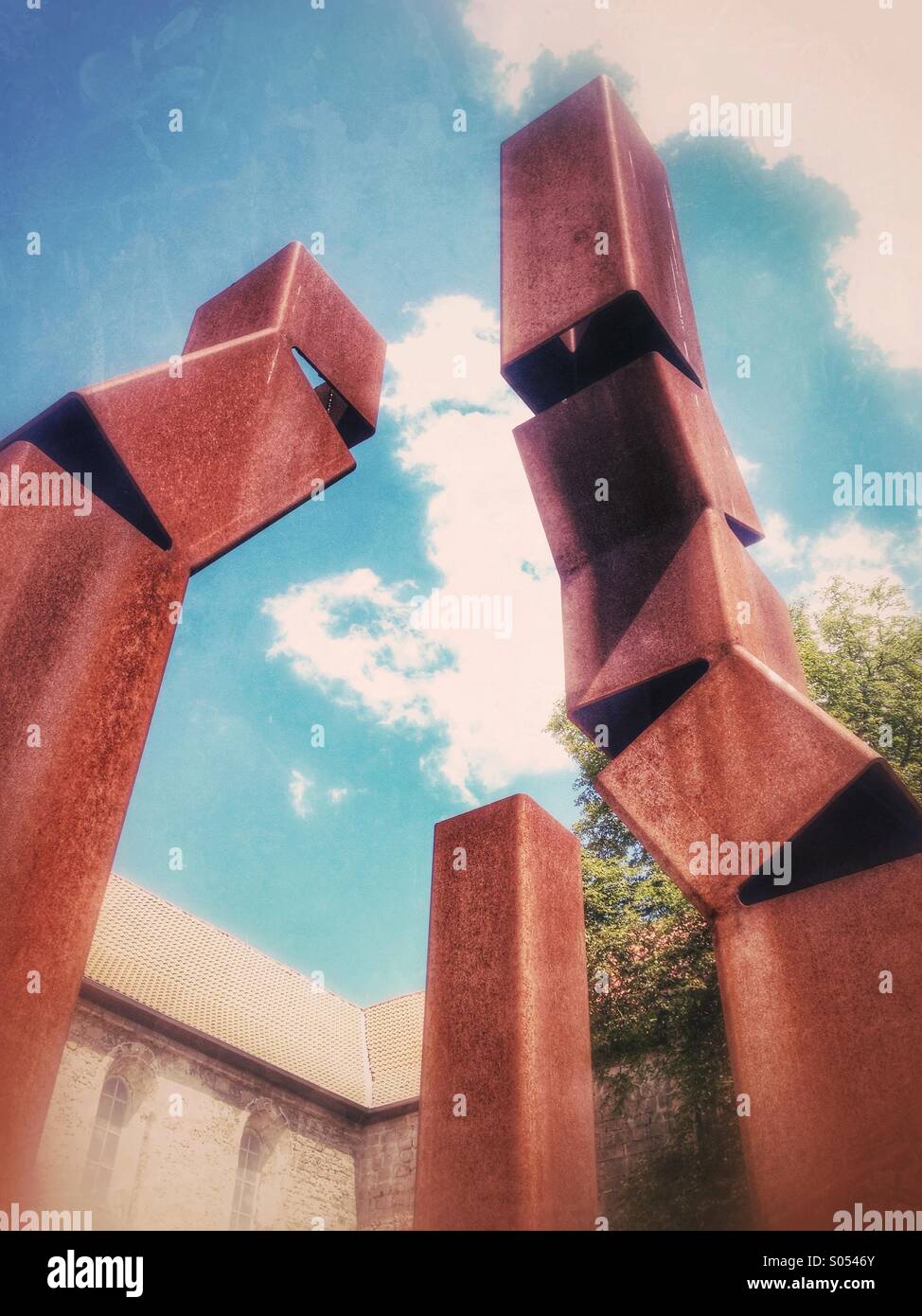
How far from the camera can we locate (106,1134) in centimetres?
1382

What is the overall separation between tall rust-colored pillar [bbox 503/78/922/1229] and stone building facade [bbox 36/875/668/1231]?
460 inches

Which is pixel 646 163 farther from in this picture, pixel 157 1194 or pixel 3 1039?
pixel 157 1194

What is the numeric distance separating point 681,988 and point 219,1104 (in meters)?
9.25

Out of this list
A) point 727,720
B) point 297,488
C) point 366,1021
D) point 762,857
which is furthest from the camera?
point 366,1021

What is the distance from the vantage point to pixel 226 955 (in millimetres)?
19484

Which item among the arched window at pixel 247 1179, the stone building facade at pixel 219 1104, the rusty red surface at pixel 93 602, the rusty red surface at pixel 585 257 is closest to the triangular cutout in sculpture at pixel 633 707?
the rusty red surface at pixel 93 602

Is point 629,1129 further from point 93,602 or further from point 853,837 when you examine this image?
point 93,602

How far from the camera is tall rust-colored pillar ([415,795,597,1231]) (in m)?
1.94

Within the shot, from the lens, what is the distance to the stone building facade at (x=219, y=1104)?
13.4 m

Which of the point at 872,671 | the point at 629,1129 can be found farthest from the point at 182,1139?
the point at 872,671

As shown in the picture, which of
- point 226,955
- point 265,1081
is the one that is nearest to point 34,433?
point 265,1081

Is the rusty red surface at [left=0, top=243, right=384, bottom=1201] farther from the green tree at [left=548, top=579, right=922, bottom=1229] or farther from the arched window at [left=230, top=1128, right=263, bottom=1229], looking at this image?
the arched window at [left=230, top=1128, right=263, bottom=1229]

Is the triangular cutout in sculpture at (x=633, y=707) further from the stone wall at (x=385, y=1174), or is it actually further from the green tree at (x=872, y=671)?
the stone wall at (x=385, y=1174)

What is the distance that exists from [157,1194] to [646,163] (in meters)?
15.9
